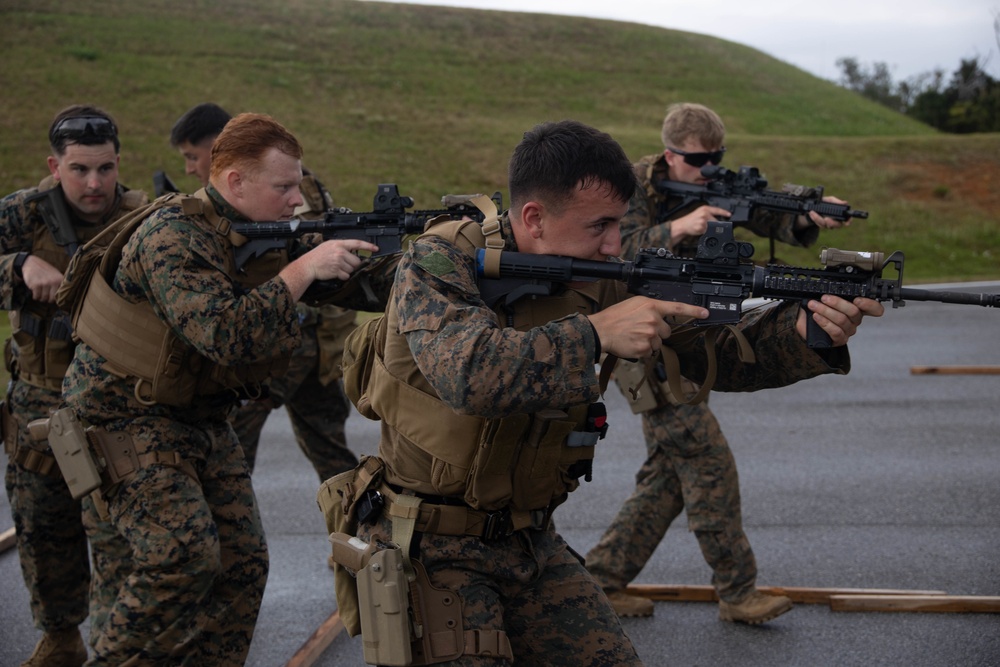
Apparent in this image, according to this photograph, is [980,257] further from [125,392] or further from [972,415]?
[125,392]

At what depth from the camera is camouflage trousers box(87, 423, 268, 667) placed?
3828 millimetres

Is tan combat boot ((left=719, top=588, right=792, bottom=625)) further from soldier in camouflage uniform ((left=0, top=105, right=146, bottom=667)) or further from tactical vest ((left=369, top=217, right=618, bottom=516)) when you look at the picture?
soldier in camouflage uniform ((left=0, top=105, right=146, bottom=667))

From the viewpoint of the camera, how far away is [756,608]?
4902 mm

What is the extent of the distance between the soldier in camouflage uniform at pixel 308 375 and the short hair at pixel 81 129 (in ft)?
2.22

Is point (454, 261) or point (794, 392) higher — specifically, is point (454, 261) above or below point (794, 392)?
above

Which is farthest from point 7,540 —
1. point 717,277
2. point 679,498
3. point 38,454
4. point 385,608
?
point 717,277

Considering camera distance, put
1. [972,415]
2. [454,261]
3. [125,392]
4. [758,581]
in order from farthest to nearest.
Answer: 1. [972,415]
2. [758,581]
3. [125,392]
4. [454,261]

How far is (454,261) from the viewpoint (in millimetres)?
3039

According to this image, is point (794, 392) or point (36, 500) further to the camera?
point (794, 392)

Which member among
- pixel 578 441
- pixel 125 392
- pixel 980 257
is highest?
pixel 578 441

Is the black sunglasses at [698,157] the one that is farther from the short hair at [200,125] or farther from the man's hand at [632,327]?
the man's hand at [632,327]

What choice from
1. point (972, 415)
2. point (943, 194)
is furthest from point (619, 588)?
point (943, 194)

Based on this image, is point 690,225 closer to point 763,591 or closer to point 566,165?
point 763,591

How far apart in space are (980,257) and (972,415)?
42.4 feet
